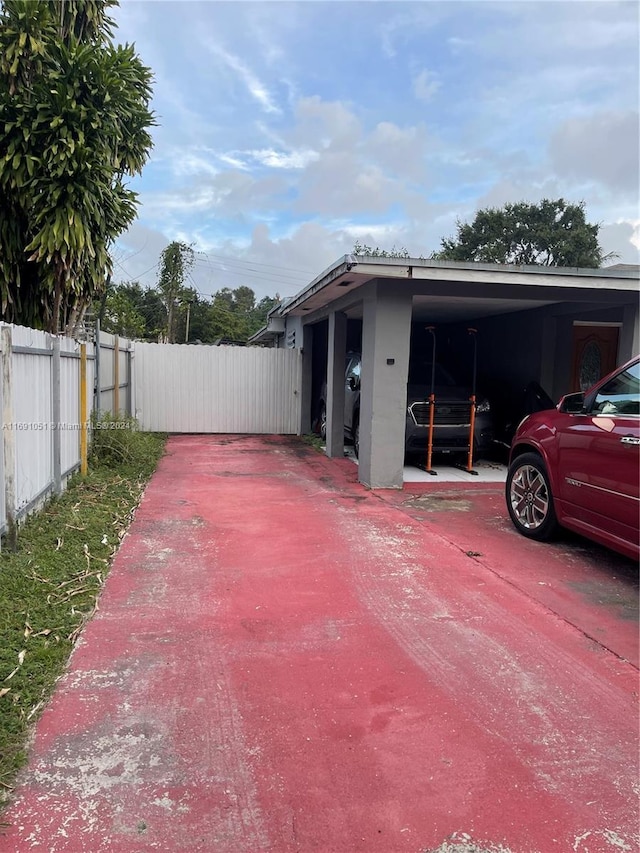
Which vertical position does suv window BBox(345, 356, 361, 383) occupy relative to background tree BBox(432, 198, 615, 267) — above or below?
below

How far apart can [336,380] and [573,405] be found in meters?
5.43

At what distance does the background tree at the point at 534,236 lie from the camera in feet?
109

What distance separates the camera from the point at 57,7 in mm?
7465

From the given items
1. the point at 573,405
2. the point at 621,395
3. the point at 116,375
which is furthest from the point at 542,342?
the point at 116,375

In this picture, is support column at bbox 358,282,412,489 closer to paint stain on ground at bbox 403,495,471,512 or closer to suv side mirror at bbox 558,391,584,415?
paint stain on ground at bbox 403,495,471,512

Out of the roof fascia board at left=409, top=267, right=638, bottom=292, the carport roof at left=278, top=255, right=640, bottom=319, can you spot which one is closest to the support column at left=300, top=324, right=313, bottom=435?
the carport roof at left=278, top=255, right=640, bottom=319

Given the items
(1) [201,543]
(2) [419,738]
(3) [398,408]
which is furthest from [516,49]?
(2) [419,738]

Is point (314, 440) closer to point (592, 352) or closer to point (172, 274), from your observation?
point (592, 352)

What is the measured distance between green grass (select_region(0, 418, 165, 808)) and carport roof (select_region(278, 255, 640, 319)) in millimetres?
3826

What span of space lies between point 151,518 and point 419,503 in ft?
10.1

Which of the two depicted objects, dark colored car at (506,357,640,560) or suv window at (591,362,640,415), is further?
suv window at (591,362,640,415)

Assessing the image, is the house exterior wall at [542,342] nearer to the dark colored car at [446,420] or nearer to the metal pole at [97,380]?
the dark colored car at [446,420]

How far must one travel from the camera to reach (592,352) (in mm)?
10422

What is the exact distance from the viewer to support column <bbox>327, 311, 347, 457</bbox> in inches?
398
